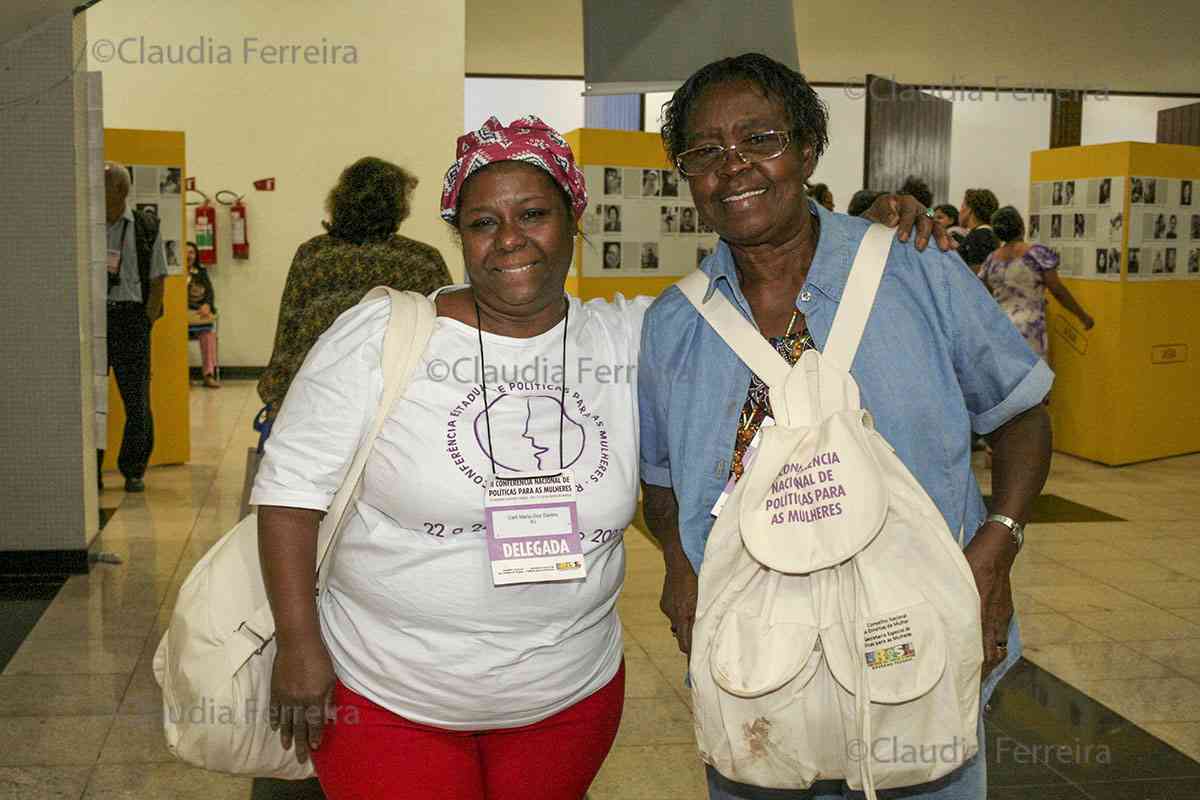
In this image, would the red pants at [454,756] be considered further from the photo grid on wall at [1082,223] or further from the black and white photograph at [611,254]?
the photo grid on wall at [1082,223]

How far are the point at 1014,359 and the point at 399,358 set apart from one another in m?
0.86

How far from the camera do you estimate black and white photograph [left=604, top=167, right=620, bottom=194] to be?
810 cm

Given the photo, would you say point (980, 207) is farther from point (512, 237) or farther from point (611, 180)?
point (512, 237)

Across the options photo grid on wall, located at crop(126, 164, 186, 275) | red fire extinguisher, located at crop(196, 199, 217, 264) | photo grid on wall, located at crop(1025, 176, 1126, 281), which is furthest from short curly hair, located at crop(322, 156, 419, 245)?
red fire extinguisher, located at crop(196, 199, 217, 264)

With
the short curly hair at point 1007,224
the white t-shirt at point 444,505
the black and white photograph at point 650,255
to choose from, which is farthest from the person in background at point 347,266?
the short curly hair at point 1007,224

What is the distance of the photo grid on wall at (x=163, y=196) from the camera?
323 inches

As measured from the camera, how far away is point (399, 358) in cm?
177

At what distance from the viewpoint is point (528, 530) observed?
1.76 meters

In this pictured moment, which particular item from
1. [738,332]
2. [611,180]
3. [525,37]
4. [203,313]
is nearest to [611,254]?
[611,180]

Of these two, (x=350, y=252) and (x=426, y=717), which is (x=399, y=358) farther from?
(x=350, y=252)

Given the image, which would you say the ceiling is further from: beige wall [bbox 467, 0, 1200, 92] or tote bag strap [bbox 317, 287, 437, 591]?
beige wall [bbox 467, 0, 1200, 92]

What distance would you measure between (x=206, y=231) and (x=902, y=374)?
489 inches

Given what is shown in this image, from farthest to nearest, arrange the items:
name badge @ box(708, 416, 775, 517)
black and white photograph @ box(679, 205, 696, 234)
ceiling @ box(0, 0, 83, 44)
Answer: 1. black and white photograph @ box(679, 205, 696, 234)
2. ceiling @ box(0, 0, 83, 44)
3. name badge @ box(708, 416, 775, 517)

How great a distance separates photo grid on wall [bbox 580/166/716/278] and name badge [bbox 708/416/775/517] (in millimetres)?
6225
